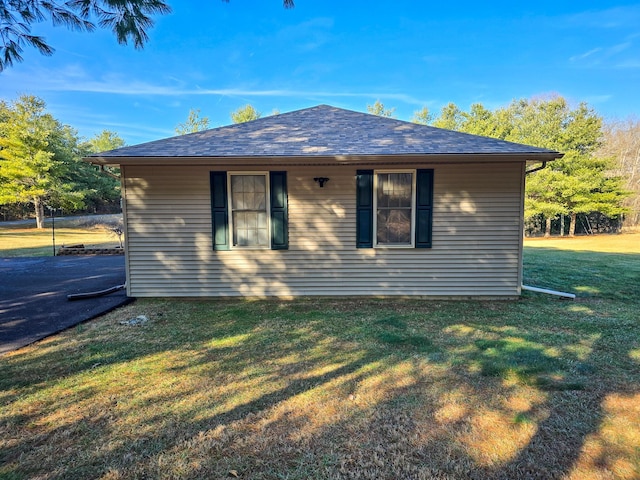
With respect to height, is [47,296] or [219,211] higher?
[219,211]

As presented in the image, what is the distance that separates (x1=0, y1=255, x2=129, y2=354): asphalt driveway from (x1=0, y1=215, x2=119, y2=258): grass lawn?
4.25 metres

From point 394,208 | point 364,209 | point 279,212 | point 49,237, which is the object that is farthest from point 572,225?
point 49,237

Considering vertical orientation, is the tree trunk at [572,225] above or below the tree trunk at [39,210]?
below

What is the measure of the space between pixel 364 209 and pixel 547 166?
1945 centimetres

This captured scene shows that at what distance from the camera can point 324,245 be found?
5.91 m

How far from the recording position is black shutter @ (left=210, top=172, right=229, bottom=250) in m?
5.74

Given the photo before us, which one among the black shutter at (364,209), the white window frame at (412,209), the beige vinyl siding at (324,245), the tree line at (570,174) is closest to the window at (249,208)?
the beige vinyl siding at (324,245)

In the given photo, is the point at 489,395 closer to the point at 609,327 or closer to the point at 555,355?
the point at 555,355

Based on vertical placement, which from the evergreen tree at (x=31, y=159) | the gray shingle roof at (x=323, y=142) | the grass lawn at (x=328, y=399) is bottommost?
the grass lawn at (x=328, y=399)

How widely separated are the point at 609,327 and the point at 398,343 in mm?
2987

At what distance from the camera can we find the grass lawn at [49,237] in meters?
13.9

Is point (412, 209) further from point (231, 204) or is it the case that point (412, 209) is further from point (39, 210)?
point (39, 210)

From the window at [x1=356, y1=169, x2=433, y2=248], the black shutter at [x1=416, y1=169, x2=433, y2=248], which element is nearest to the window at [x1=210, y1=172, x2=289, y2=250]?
the window at [x1=356, y1=169, x2=433, y2=248]

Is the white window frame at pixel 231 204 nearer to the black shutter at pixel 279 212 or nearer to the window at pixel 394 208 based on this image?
the black shutter at pixel 279 212
